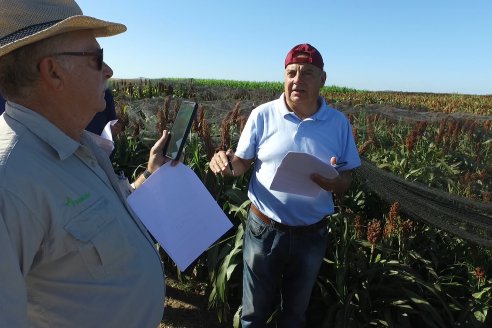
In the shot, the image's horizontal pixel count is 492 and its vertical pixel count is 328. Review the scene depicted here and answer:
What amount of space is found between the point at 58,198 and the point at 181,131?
0.89 meters

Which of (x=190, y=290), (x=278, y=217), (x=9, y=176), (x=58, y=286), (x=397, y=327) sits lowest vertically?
(x=190, y=290)

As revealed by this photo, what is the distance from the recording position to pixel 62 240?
3.69ft

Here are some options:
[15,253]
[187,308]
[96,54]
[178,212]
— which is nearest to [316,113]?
[178,212]

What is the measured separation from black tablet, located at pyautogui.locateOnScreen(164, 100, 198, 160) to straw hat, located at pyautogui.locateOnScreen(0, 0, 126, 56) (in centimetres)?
71

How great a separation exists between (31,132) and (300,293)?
6.54ft

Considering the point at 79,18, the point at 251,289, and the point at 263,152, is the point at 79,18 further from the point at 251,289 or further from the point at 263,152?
the point at 251,289

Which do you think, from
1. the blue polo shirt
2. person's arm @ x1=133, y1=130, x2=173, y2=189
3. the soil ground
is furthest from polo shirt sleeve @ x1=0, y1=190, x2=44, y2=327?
the soil ground

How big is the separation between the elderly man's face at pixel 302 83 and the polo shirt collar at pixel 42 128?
1613 mm

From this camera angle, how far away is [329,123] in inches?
102

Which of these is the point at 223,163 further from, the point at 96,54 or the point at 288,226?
the point at 96,54

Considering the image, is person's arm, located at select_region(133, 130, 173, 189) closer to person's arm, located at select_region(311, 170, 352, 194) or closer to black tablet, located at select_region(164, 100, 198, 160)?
black tablet, located at select_region(164, 100, 198, 160)

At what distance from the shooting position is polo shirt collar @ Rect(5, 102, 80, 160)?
1.18 metres

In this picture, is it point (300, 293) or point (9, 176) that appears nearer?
point (9, 176)

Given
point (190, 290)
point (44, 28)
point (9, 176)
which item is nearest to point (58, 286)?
point (9, 176)
